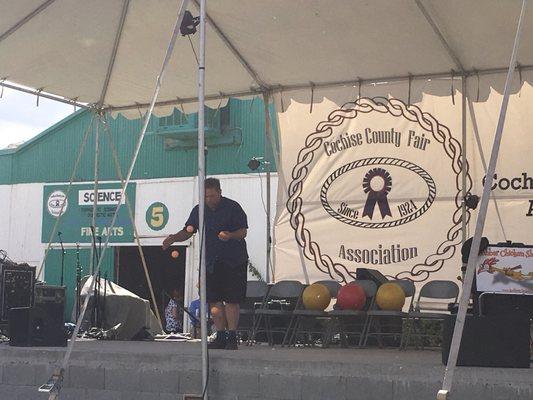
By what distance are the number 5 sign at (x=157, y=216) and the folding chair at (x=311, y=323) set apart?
10631 mm

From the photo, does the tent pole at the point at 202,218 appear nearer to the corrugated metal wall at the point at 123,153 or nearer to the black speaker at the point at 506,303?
the black speaker at the point at 506,303

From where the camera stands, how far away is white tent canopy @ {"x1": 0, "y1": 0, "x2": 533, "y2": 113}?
7.30 meters

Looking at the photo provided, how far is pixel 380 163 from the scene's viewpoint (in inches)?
356

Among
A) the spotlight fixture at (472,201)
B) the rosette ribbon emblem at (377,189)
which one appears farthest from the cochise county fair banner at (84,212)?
the spotlight fixture at (472,201)

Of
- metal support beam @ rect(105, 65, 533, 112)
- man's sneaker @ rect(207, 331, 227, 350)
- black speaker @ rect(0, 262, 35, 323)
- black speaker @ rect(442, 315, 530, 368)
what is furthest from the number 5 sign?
black speaker @ rect(442, 315, 530, 368)

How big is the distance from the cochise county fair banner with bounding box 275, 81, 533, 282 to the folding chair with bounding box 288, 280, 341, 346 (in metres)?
0.48

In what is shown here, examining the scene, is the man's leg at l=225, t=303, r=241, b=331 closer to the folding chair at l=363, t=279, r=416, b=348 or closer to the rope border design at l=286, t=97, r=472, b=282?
the folding chair at l=363, t=279, r=416, b=348

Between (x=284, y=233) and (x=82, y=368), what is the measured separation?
4184mm

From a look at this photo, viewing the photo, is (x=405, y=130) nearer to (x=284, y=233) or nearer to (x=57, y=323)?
(x=284, y=233)

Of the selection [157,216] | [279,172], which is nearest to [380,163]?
[279,172]

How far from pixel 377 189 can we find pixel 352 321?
1.71 m

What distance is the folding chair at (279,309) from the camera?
26.2ft

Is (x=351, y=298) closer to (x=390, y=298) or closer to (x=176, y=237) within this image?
(x=390, y=298)

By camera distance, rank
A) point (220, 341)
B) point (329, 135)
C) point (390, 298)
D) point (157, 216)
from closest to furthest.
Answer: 1. point (220, 341)
2. point (390, 298)
3. point (329, 135)
4. point (157, 216)
